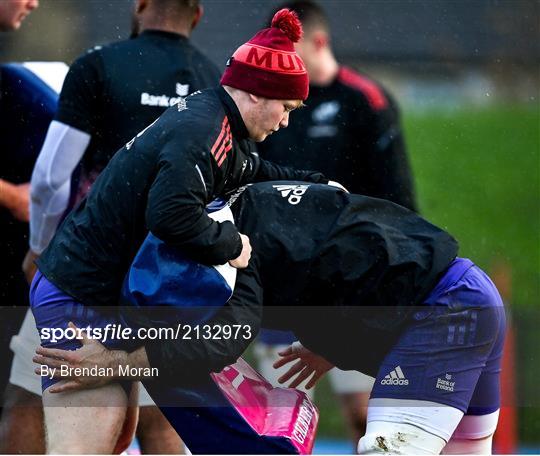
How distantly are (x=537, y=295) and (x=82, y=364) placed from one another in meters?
2.77

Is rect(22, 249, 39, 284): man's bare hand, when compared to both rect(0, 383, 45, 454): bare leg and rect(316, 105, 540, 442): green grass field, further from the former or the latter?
rect(316, 105, 540, 442): green grass field

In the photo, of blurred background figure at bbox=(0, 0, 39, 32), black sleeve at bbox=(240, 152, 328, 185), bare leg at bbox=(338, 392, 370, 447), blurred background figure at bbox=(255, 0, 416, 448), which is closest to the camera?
black sleeve at bbox=(240, 152, 328, 185)

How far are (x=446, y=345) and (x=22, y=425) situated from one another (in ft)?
5.50

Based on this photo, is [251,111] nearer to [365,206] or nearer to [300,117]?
[365,206]

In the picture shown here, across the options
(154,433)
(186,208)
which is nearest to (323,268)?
(186,208)

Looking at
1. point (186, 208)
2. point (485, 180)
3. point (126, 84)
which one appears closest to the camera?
point (186, 208)

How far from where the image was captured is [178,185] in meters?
2.91

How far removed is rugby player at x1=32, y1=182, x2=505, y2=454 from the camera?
3.12 metres

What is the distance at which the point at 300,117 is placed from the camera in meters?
4.48

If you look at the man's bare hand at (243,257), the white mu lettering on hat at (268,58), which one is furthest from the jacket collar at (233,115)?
the man's bare hand at (243,257)

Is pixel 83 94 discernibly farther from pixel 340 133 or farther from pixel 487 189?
pixel 487 189

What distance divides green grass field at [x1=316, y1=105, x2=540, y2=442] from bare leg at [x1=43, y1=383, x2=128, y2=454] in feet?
7.08

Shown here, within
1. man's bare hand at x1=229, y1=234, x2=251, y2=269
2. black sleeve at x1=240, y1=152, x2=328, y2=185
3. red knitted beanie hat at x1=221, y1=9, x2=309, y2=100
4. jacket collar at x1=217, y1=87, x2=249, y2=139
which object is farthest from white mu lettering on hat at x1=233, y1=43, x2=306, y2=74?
man's bare hand at x1=229, y1=234, x2=251, y2=269

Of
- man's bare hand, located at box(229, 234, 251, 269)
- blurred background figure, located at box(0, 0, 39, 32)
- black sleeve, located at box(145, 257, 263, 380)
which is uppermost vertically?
blurred background figure, located at box(0, 0, 39, 32)
